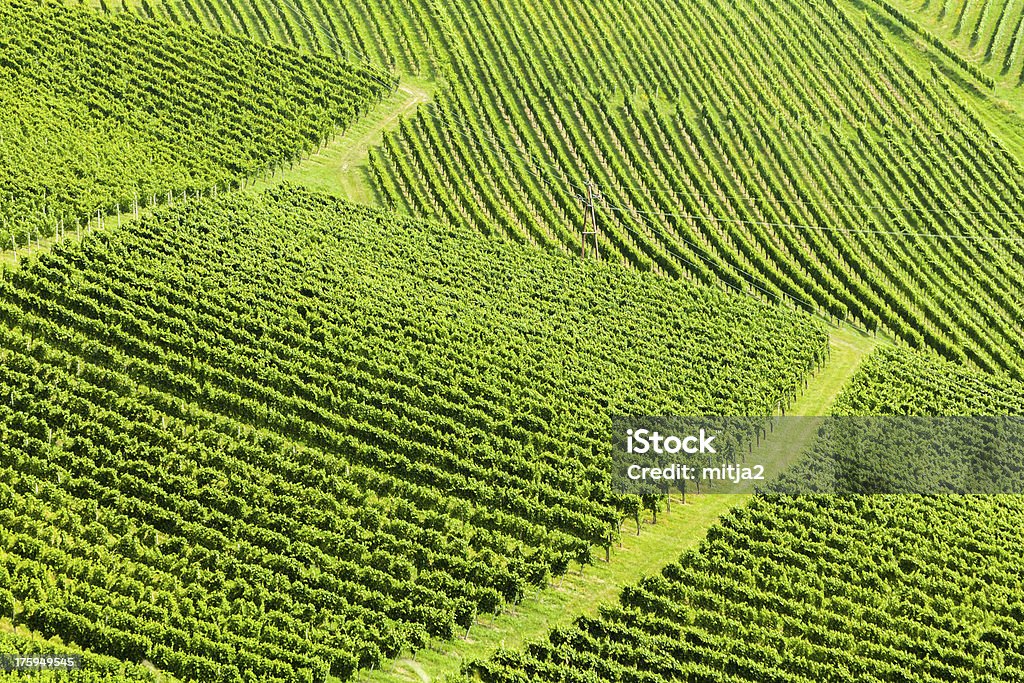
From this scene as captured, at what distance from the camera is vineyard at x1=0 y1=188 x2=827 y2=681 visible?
45062 mm

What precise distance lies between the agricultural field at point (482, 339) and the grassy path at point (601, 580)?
0.62ft

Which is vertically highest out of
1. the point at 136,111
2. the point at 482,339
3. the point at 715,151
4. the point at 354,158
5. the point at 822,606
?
the point at 715,151

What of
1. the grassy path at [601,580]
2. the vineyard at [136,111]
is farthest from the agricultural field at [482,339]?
the vineyard at [136,111]

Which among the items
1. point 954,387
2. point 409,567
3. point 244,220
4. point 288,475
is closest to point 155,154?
point 244,220

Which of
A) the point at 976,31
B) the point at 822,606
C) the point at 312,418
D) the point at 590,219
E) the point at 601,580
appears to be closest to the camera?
the point at 601,580

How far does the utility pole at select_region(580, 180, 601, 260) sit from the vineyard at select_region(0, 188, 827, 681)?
5.16m

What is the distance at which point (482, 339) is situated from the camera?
66.1 meters

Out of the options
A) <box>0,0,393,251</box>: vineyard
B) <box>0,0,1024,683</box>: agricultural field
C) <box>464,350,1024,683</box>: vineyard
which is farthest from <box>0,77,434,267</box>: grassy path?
<box>464,350,1024,683</box>: vineyard

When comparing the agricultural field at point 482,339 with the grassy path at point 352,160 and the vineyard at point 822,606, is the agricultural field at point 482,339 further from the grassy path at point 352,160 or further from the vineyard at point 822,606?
the grassy path at point 352,160

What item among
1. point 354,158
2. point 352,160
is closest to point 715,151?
point 354,158

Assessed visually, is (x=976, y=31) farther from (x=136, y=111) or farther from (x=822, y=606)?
(x=136, y=111)

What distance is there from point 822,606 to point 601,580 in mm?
11507

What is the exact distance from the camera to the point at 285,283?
216ft

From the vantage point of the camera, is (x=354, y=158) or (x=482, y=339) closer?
(x=482, y=339)
